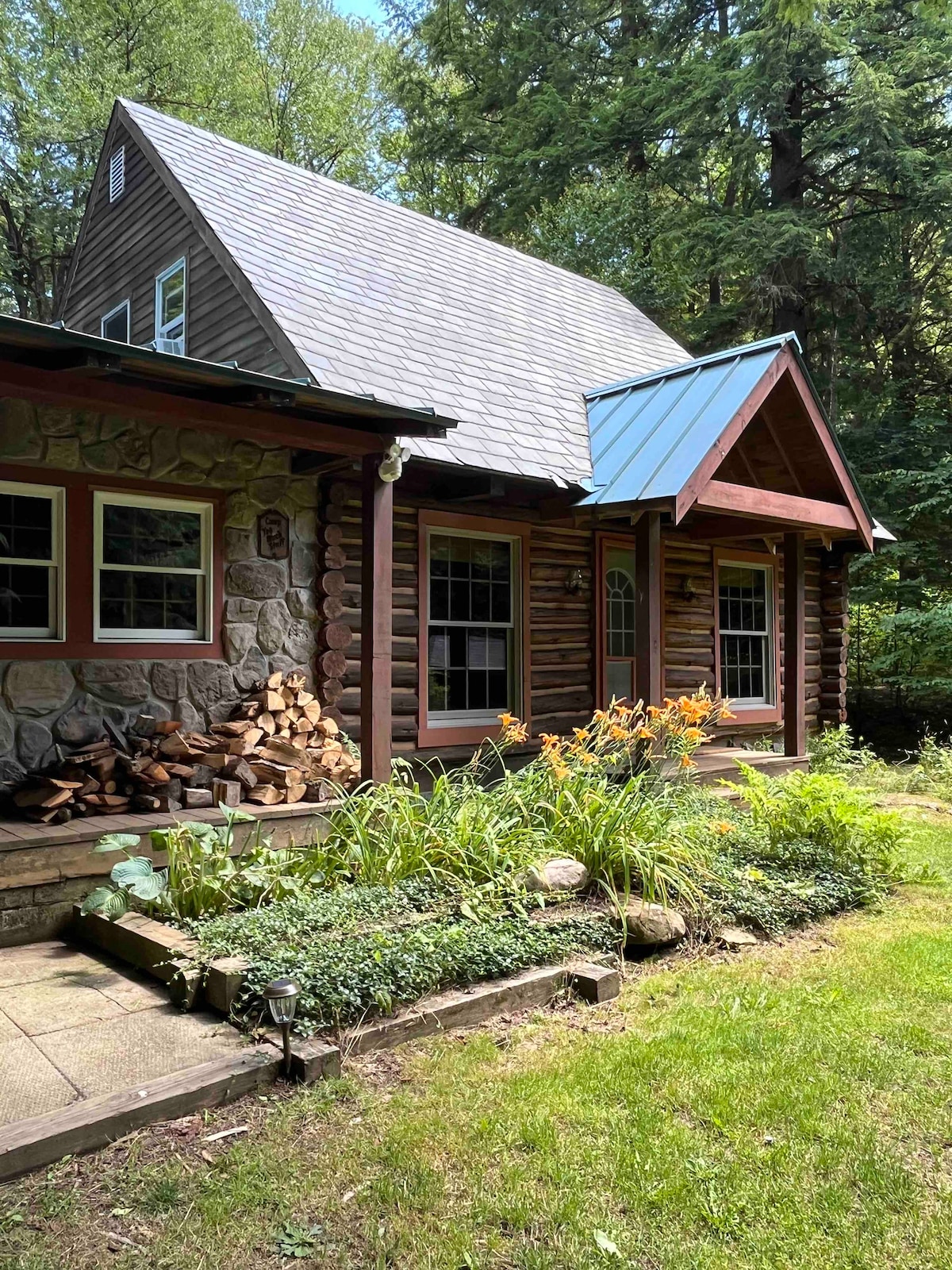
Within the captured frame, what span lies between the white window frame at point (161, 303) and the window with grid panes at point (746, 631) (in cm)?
654

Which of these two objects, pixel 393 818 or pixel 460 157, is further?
pixel 460 157

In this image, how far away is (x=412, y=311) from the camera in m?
9.09

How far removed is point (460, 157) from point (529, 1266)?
23503mm

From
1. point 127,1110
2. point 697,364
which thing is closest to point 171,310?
point 697,364

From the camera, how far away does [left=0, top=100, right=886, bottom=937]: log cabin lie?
595 centimetres

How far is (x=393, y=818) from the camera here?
16.9 ft

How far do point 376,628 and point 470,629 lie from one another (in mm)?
2633

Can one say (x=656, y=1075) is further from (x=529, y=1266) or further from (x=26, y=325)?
(x=26, y=325)

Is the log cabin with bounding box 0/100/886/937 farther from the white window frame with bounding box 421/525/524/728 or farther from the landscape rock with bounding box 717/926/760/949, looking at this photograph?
the landscape rock with bounding box 717/926/760/949

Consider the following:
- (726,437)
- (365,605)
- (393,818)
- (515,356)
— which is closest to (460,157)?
(515,356)

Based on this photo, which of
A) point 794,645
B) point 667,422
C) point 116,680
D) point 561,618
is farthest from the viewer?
point 794,645

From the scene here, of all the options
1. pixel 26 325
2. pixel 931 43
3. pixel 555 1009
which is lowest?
pixel 555 1009

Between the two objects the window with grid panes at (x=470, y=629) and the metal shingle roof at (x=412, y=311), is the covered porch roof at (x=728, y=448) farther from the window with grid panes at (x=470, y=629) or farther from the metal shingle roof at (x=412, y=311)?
the window with grid panes at (x=470, y=629)

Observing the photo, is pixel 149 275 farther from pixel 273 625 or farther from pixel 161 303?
pixel 273 625
